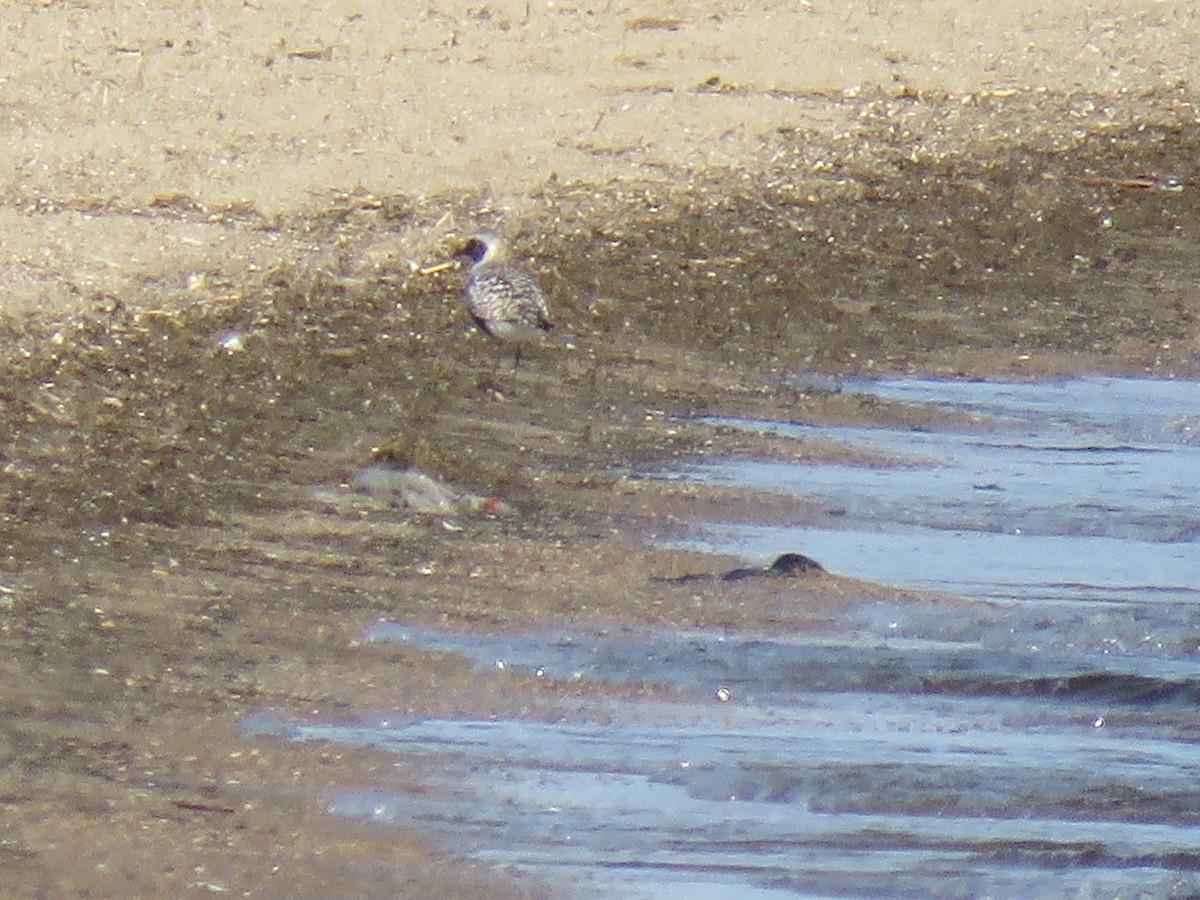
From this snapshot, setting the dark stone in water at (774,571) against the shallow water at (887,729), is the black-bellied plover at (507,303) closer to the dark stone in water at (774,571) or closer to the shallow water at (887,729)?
the shallow water at (887,729)

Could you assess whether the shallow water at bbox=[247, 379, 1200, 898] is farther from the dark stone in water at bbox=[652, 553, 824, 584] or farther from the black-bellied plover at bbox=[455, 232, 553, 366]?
the black-bellied plover at bbox=[455, 232, 553, 366]

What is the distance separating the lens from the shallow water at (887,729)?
4844mm

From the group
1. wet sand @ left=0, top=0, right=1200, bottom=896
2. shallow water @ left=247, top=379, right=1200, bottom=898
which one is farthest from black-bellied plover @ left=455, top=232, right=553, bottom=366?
shallow water @ left=247, top=379, right=1200, bottom=898

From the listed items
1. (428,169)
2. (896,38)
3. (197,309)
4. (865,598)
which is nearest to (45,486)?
(197,309)

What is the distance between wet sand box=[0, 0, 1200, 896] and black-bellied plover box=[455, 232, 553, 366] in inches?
3.2

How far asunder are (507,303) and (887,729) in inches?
101

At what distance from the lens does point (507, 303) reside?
745 centimetres

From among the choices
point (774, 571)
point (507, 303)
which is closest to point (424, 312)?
point (507, 303)

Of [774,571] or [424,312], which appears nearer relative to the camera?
[774,571]

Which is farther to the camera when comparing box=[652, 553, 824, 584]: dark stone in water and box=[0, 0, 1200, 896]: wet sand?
box=[652, 553, 824, 584]: dark stone in water

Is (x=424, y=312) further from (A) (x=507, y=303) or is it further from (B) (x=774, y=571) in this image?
(B) (x=774, y=571)

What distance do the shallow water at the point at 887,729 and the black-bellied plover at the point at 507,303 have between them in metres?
1.12

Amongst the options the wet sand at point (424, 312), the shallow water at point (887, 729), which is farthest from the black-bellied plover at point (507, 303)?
the shallow water at point (887, 729)

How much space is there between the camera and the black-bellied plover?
24.5ft
